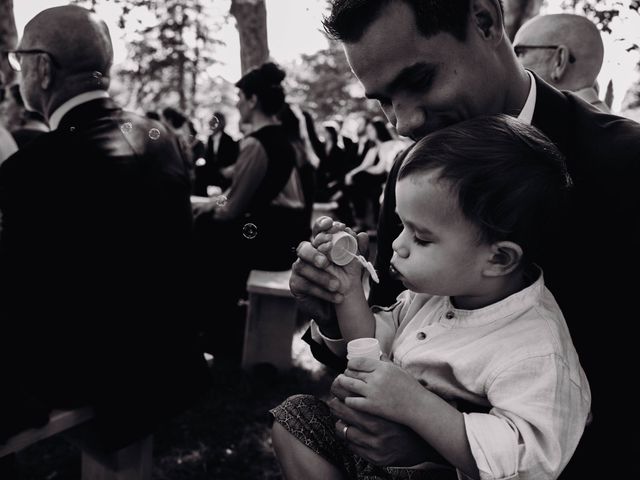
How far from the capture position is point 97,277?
7.60 ft

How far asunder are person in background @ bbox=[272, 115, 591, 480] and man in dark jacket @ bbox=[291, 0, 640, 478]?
110 mm

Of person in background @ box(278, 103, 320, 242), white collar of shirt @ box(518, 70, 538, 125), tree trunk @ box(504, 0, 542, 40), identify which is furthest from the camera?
tree trunk @ box(504, 0, 542, 40)

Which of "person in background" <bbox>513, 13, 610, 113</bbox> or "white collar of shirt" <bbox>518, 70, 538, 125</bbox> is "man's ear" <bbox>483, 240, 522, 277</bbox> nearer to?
"white collar of shirt" <bbox>518, 70, 538, 125</bbox>

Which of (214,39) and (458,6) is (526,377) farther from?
(214,39)

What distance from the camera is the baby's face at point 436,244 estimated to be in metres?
1.33

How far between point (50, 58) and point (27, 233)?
0.99 meters

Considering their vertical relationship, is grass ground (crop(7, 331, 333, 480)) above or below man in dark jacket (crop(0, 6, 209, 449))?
below

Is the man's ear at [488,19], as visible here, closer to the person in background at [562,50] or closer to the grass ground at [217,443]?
the person in background at [562,50]

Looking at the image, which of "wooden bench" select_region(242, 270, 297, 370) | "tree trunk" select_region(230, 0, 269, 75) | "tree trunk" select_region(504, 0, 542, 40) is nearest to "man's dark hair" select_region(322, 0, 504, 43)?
"wooden bench" select_region(242, 270, 297, 370)

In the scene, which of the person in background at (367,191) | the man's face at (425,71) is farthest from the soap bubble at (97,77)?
the person in background at (367,191)

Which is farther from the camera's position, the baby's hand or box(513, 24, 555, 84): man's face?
box(513, 24, 555, 84): man's face

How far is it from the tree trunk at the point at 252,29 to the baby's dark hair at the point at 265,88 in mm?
6055

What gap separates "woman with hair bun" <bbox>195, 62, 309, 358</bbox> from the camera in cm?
452

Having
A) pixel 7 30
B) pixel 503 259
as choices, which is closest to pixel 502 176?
pixel 503 259
